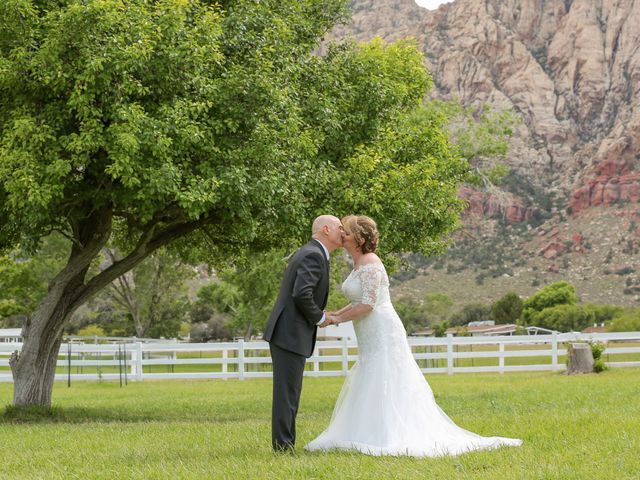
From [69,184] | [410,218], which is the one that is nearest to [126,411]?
[69,184]

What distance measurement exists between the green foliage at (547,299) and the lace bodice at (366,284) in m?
78.0

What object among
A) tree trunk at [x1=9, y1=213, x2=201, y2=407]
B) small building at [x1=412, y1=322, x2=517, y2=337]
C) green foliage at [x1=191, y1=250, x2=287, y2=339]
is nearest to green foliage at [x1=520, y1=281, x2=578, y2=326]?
small building at [x1=412, y1=322, x2=517, y2=337]

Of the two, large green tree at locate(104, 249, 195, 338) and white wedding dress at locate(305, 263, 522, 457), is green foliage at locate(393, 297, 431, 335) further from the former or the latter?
white wedding dress at locate(305, 263, 522, 457)

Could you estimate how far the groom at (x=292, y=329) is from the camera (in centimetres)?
793

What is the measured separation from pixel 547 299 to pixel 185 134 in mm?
77613

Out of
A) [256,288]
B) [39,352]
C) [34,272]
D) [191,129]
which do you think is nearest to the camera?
[191,129]

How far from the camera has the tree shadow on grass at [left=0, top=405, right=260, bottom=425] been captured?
589 inches

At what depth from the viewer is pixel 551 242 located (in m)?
98.8

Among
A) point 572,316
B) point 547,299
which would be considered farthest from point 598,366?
point 547,299

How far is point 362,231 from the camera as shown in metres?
8.23

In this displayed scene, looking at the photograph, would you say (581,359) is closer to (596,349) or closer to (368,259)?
(596,349)

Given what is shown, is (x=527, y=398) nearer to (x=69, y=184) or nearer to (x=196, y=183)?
(x=196, y=183)

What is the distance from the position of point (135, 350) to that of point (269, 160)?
58.0 ft

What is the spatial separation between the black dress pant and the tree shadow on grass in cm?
658
